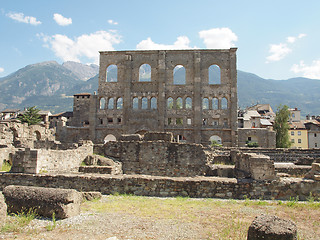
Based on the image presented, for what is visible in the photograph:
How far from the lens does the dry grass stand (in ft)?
18.4

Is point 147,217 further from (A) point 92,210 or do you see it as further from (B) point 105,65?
(B) point 105,65

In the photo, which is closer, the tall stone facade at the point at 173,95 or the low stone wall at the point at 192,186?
the low stone wall at the point at 192,186

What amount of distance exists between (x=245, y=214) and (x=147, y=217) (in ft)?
9.11

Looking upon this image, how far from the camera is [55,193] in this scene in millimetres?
6840

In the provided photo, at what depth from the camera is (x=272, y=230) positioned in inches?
181

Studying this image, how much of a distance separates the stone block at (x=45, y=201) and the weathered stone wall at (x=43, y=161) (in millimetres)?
3534

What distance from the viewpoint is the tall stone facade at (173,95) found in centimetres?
3906

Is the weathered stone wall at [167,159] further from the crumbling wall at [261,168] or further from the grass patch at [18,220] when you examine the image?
the grass patch at [18,220]

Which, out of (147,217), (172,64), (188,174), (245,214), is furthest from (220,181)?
(172,64)

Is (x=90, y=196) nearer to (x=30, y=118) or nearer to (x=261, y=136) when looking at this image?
(x=261, y=136)

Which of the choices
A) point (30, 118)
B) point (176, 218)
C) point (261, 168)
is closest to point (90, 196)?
point (176, 218)

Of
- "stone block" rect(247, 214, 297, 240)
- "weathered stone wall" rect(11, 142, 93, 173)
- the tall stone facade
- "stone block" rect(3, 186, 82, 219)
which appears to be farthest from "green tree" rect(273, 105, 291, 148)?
"stone block" rect(3, 186, 82, 219)

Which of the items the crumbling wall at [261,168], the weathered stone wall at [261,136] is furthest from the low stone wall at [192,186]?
the weathered stone wall at [261,136]

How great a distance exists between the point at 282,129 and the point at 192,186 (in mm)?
39711
